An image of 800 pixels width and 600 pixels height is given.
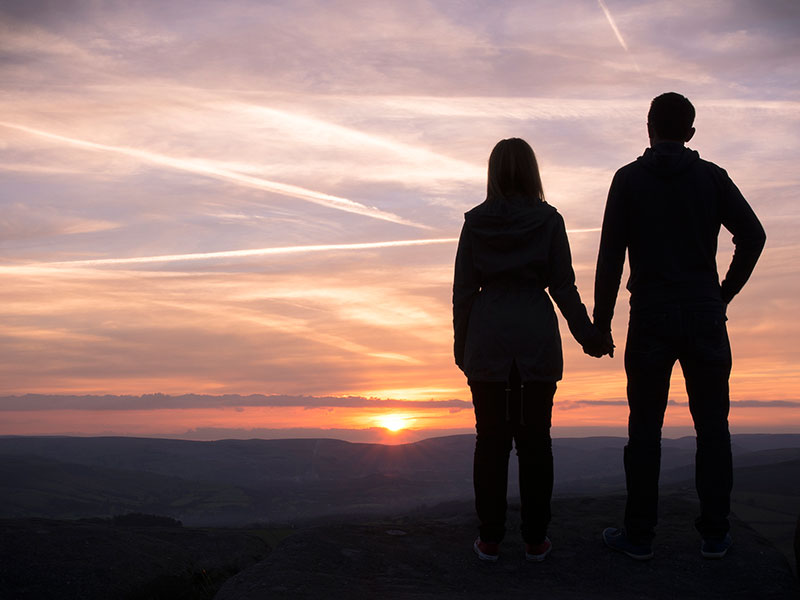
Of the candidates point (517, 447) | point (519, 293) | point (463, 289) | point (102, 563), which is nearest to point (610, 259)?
point (519, 293)

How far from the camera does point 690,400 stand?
6344 millimetres

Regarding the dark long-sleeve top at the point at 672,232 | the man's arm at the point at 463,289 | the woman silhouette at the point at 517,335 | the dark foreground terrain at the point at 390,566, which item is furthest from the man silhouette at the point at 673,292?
the man's arm at the point at 463,289

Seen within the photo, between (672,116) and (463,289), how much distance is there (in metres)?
2.39

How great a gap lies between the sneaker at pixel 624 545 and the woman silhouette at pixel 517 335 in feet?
2.20

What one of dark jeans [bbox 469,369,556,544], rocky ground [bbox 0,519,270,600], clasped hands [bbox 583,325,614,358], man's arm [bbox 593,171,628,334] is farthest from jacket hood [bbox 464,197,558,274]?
rocky ground [bbox 0,519,270,600]

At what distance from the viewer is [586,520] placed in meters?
7.38

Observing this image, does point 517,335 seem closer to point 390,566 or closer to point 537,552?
point 537,552

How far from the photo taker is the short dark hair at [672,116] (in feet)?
20.7

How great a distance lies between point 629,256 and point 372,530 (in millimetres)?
3550

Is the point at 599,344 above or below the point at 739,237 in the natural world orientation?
below

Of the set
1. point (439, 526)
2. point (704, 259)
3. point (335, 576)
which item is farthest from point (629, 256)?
point (335, 576)

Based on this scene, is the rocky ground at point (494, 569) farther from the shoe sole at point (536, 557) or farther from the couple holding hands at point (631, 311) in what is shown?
the couple holding hands at point (631, 311)

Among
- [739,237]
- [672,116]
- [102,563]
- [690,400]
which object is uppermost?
[672,116]

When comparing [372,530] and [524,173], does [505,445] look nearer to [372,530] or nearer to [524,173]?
[372,530]
